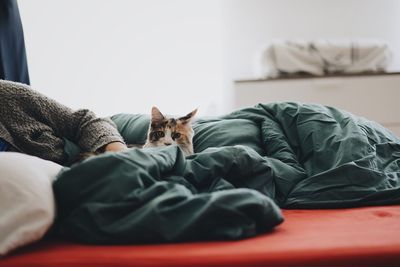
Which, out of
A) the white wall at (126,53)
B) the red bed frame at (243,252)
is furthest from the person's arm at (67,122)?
the white wall at (126,53)

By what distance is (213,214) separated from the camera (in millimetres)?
650

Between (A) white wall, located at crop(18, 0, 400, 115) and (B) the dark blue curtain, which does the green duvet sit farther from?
(A) white wall, located at crop(18, 0, 400, 115)

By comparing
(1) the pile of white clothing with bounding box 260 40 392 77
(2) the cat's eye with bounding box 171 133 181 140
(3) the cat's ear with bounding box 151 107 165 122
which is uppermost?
(1) the pile of white clothing with bounding box 260 40 392 77

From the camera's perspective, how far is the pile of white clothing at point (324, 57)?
7.58ft

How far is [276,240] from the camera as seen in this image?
2.20 ft

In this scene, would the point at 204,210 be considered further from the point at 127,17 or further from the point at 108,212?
the point at 127,17

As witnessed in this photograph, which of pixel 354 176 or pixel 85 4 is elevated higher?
pixel 85 4

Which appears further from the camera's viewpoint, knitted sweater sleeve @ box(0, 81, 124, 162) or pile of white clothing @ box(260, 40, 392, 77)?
pile of white clothing @ box(260, 40, 392, 77)

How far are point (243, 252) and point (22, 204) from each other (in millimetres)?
373

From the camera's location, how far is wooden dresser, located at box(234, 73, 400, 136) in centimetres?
229

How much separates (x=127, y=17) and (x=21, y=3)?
23.5 inches

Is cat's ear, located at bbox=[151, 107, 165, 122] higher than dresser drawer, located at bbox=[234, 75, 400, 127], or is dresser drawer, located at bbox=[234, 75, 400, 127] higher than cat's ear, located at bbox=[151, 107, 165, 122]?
cat's ear, located at bbox=[151, 107, 165, 122]

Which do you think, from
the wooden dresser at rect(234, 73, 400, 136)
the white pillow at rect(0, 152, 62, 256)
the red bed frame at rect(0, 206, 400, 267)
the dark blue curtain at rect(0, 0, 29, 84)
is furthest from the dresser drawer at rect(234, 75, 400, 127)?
the white pillow at rect(0, 152, 62, 256)

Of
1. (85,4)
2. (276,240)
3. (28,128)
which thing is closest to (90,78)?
(85,4)
